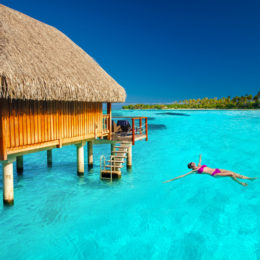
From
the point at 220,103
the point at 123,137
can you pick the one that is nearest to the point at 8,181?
the point at 123,137

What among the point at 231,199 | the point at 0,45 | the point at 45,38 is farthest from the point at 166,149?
the point at 0,45

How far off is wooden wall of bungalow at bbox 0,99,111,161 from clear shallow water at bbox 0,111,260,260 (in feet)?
8.75

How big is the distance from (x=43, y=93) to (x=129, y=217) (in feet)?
18.3

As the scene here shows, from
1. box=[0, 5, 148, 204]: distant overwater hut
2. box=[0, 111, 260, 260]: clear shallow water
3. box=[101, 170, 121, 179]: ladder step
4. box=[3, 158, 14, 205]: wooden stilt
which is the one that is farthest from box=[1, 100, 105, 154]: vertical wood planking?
box=[0, 111, 260, 260]: clear shallow water

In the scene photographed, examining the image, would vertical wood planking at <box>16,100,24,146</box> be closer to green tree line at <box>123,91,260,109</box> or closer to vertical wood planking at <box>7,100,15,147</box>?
vertical wood planking at <box>7,100,15,147</box>

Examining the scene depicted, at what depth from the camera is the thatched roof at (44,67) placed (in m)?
7.88

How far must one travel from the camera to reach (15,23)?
10.1 metres

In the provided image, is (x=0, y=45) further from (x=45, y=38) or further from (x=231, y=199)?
(x=231, y=199)

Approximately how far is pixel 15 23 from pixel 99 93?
424cm

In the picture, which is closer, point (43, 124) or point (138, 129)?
point (43, 124)

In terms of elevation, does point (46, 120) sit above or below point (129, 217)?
above

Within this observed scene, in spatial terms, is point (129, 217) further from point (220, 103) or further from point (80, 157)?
point (220, 103)

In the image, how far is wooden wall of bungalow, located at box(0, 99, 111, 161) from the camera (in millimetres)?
8086

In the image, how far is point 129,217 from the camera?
9.90 m
